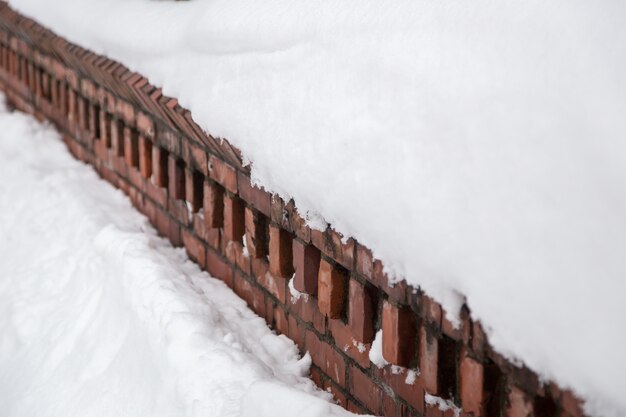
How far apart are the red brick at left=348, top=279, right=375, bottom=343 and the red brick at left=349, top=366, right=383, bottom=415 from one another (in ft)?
0.32

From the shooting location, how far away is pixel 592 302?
0.94 m

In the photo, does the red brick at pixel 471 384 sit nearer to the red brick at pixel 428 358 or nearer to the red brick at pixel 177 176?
the red brick at pixel 428 358

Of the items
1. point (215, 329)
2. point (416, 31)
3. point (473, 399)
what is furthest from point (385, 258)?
point (215, 329)

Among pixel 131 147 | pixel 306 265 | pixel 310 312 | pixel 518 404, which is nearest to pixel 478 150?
pixel 518 404

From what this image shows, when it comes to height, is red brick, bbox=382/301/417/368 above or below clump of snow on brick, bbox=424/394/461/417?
above

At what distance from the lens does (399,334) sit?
136cm

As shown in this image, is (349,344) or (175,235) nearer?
(349,344)

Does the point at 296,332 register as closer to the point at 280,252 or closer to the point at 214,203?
the point at 280,252

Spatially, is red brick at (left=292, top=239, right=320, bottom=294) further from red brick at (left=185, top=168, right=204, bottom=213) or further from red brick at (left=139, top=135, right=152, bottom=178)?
red brick at (left=139, top=135, right=152, bottom=178)

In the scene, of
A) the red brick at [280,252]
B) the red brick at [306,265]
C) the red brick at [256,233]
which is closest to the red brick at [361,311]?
the red brick at [306,265]

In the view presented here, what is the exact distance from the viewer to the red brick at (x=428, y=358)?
1305mm

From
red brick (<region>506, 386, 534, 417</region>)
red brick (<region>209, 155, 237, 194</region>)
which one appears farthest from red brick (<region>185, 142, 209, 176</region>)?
red brick (<region>506, 386, 534, 417</region>)

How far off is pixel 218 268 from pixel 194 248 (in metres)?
0.14

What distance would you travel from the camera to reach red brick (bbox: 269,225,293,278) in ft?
5.50
